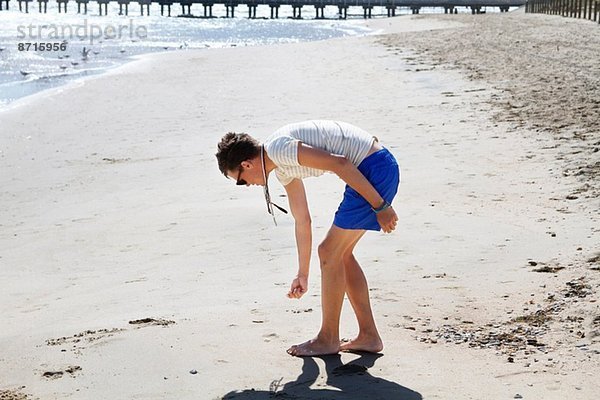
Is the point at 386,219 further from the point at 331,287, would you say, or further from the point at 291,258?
the point at 291,258

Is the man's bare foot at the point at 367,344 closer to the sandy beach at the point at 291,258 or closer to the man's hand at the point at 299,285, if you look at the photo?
the sandy beach at the point at 291,258

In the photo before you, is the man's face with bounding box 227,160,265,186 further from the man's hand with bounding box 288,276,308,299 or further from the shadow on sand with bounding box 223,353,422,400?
the shadow on sand with bounding box 223,353,422,400

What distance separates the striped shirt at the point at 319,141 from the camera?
421 cm

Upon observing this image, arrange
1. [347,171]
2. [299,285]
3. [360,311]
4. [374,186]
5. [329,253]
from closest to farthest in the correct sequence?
[347,171] < [374,186] < [329,253] < [299,285] < [360,311]

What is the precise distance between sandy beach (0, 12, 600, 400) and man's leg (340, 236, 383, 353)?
68 mm

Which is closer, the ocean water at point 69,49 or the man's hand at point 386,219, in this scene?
the man's hand at point 386,219

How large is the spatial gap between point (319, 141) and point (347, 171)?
0.19m

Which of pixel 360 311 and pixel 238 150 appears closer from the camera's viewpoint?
pixel 238 150

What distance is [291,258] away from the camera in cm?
654

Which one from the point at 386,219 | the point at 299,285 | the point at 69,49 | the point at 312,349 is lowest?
the point at 69,49

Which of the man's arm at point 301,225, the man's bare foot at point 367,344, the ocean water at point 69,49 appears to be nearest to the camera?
the man's arm at point 301,225

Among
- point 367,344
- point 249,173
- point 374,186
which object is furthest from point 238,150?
point 367,344

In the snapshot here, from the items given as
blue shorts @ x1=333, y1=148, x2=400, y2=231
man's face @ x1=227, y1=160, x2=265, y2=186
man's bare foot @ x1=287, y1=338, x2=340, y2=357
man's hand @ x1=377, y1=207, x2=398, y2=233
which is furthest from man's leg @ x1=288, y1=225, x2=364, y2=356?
man's face @ x1=227, y1=160, x2=265, y2=186

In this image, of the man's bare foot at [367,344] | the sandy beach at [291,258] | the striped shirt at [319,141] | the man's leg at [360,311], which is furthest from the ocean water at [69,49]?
the striped shirt at [319,141]
